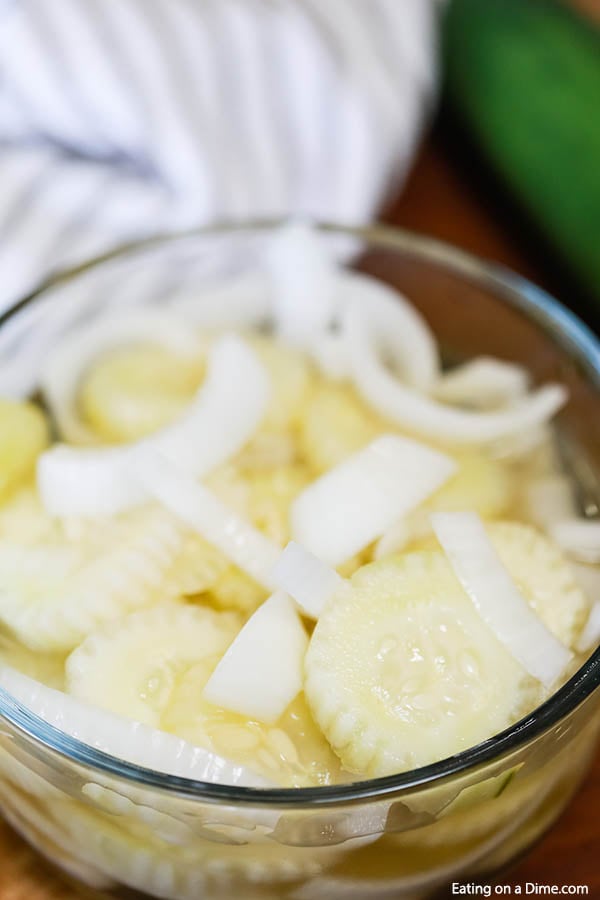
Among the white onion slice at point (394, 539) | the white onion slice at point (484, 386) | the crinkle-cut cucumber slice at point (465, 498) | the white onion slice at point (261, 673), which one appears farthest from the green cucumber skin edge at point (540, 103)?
the white onion slice at point (261, 673)

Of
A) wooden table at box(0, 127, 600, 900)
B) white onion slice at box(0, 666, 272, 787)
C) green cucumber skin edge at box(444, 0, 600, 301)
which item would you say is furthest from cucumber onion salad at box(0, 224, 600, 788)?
green cucumber skin edge at box(444, 0, 600, 301)

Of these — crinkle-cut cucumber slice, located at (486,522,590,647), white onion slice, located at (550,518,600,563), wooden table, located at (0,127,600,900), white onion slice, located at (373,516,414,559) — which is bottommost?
wooden table, located at (0,127,600,900)

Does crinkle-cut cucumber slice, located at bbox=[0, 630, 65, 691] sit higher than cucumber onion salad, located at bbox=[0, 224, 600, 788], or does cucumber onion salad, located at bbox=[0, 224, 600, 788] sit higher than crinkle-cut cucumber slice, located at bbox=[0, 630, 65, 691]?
cucumber onion salad, located at bbox=[0, 224, 600, 788]

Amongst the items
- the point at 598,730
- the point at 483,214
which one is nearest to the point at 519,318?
the point at 598,730

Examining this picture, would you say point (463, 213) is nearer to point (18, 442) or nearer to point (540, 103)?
point (540, 103)

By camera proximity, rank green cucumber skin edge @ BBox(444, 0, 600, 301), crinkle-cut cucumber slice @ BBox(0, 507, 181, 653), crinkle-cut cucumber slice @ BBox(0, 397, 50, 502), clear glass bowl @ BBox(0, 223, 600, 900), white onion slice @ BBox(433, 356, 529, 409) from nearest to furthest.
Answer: clear glass bowl @ BBox(0, 223, 600, 900), crinkle-cut cucumber slice @ BBox(0, 507, 181, 653), crinkle-cut cucumber slice @ BBox(0, 397, 50, 502), white onion slice @ BBox(433, 356, 529, 409), green cucumber skin edge @ BBox(444, 0, 600, 301)

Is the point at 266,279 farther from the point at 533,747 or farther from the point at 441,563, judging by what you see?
the point at 533,747

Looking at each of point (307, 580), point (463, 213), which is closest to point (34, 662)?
point (307, 580)

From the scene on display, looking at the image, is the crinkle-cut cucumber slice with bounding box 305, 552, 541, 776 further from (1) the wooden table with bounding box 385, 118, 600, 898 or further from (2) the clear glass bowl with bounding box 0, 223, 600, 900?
(1) the wooden table with bounding box 385, 118, 600, 898
